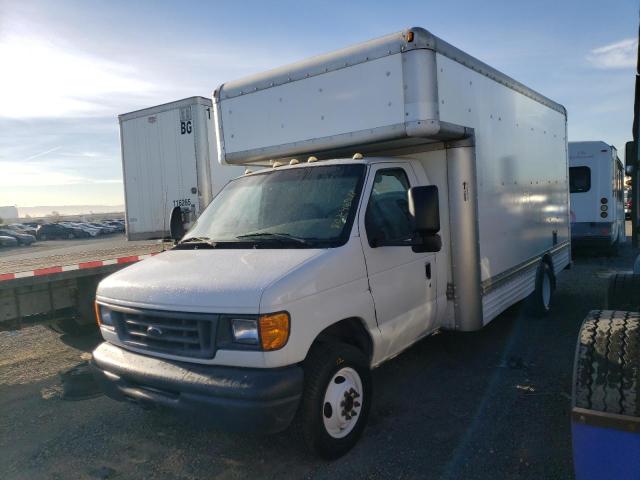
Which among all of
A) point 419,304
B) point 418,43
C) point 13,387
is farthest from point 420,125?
point 13,387

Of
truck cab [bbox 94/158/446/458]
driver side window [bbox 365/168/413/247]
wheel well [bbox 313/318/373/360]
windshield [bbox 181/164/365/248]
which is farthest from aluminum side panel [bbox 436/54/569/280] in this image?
wheel well [bbox 313/318/373/360]

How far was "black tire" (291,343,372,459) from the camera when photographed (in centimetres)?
332

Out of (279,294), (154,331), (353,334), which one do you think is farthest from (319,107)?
(154,331)

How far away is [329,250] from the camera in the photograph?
3.59 metres

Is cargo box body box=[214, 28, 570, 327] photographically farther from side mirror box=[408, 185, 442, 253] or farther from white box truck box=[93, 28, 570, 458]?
side mirror box=[408, 185, 442, 253]

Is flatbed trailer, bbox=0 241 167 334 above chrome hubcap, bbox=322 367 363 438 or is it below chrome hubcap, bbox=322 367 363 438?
above

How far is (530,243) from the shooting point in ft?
21.8

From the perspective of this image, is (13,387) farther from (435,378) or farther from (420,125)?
(420,125)

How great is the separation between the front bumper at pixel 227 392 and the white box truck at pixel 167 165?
5671 mm

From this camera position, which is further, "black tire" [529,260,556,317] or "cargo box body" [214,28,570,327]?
"black tire" [529,260,556,317]

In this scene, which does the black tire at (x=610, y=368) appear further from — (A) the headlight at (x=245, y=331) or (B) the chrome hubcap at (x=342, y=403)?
(A) the headlight at (x=245, y=331)

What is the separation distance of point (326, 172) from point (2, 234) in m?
36.7

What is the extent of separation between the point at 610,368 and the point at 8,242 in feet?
120

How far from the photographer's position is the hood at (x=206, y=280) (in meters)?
3.17
